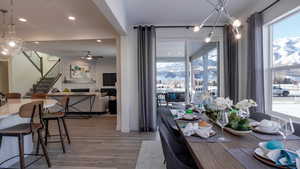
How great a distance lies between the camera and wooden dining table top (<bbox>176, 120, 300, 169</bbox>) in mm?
1145

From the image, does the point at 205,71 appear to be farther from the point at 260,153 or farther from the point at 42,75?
the point at 42,75

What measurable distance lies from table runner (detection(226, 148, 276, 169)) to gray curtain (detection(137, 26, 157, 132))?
3047 millimetres

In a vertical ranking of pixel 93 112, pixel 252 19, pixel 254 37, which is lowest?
pixel 93 112

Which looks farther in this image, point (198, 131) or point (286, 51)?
point (286, 51)

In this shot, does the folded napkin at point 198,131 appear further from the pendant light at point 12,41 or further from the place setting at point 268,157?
the pendant light at point 12,41

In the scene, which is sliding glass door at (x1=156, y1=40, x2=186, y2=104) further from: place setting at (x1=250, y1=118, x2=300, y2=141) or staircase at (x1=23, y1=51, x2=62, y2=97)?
staircase at (x1=23, y1=51, x2=62, y2=97)

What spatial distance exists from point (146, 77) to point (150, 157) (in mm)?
1973

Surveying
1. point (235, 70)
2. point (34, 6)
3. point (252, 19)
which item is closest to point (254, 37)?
point (252, 19)

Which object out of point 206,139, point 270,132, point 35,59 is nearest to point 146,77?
point 206,139

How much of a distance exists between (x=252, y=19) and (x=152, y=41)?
2085 millimetres

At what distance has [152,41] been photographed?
4.27m

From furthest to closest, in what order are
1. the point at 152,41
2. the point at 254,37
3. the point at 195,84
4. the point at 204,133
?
the point at 195,84 → the point at 152,41 → the point at 254,37 → the point at 204,133

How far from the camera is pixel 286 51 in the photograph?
2.90 metres

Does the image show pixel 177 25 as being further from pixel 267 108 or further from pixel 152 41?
pixel 267 108
